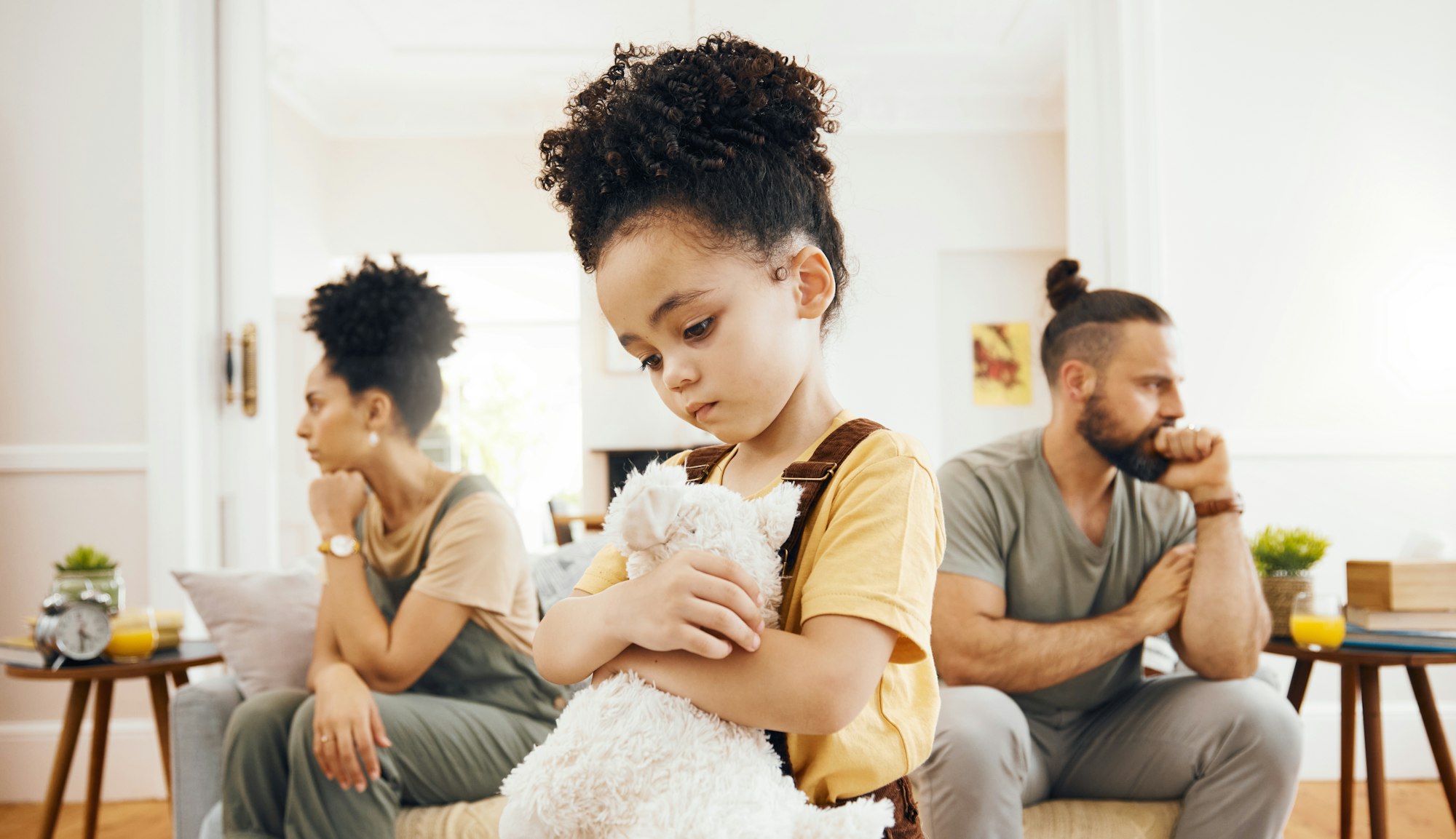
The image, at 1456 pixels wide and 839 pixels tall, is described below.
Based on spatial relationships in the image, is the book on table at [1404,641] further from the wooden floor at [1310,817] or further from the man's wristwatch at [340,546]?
the man's wristwatch at [340,546]

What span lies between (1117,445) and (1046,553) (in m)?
0.23

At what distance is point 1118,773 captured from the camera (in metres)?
1.63

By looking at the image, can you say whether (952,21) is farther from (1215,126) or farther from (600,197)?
(600,197)

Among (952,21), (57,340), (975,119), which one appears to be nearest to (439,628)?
(57,340)

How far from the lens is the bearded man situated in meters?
1.52

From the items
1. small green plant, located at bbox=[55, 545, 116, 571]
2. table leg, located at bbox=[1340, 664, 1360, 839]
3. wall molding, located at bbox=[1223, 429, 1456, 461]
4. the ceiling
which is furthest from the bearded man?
the ceiling

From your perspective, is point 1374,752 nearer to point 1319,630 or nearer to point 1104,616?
point 1319,630

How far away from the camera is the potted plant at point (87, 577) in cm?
215

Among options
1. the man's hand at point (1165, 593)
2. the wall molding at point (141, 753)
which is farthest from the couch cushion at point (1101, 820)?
the wall molding at point (141, 753)

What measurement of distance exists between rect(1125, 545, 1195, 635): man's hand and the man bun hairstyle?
1.17ft

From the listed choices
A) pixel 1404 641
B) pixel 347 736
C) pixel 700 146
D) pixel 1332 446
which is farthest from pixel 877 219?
pixel 700 146

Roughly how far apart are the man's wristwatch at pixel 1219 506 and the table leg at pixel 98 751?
89.3 inches

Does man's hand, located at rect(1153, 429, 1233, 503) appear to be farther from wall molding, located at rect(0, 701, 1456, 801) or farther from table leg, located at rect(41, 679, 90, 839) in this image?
table leg, located at rect(41, 679, 90, 839)

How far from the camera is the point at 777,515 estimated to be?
751 mm
